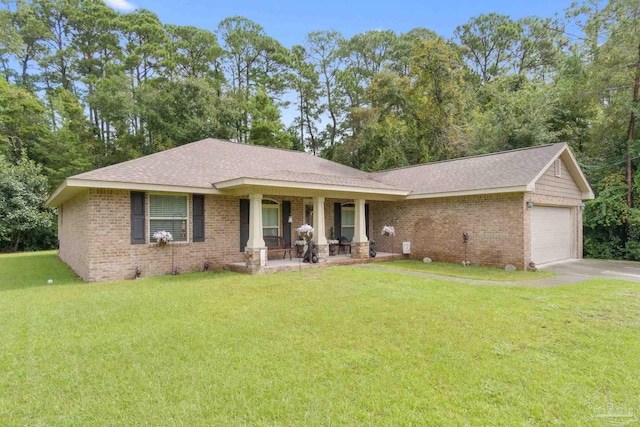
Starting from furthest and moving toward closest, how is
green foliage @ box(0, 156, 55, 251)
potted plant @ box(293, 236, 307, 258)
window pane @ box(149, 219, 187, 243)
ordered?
green foliage @ box(0, 156, 55, 251) → potted plant @ box(293, 236, 307, 258) → window pane @ box(149, 219, 187, 243)

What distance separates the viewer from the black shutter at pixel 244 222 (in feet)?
35.7

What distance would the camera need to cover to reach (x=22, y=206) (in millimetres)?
18125

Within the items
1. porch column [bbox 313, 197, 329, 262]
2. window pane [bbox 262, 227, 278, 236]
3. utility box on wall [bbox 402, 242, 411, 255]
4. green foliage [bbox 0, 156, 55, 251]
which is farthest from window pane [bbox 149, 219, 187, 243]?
green foliage [bbox 0, 156, 55, 251]

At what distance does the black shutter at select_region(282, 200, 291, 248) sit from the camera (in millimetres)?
11891

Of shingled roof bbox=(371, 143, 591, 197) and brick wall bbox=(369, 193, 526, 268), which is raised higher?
shingled roof bbox=(371, 143, 591, 197)

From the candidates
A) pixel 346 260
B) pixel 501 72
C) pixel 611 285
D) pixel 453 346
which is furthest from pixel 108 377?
pixel 501 72

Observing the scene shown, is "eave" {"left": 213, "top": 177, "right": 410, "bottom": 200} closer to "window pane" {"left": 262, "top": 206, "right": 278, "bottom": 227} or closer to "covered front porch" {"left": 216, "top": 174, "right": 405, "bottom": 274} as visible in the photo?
"covered front porch" {"left": 216, "top": 174, "right": 405, "bottom": 274}

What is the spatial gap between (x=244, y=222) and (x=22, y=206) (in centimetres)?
1520

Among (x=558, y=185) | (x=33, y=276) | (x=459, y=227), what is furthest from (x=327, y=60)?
(x=33, y=276)

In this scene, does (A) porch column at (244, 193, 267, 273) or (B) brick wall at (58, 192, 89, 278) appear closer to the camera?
(B) brick wall at (58, 192, 89, 278)

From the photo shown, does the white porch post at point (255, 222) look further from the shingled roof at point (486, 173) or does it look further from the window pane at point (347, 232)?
the shingled roof at point (486, 173)

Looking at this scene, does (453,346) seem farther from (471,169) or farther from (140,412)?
(471,169)

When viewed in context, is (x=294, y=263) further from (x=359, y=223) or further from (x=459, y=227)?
(x=459, y=227)

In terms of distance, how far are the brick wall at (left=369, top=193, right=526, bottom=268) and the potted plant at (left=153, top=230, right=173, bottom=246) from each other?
817 centimetres
